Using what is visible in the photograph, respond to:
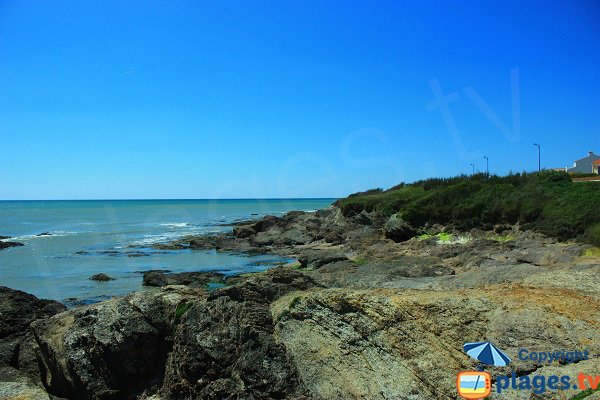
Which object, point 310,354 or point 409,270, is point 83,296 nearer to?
point 409,270

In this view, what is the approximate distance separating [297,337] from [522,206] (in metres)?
20.5

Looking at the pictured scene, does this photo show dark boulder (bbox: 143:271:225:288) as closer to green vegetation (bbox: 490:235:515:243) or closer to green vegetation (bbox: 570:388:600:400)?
green vegetation (bbox: 490:235:515:243)

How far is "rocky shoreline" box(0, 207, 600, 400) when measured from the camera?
749 centimetres

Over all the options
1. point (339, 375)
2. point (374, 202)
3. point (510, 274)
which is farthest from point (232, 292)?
point (374, 202)

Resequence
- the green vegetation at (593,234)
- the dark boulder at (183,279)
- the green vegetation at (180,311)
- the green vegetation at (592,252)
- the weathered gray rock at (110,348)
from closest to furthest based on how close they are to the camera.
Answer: the weathered gray rock at (110,348)
the green vegetation at (180,311)
the green vegetation at (592,252)
the green vegetation at (593,234)
the dark boulder at (183,279)

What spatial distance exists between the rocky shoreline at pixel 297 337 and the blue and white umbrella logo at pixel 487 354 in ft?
1.43

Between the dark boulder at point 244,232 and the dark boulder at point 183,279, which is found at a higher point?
the dark boulder at point 244,232

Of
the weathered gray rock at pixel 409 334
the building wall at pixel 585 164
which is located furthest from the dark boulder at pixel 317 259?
the building wall at pixel 585 164

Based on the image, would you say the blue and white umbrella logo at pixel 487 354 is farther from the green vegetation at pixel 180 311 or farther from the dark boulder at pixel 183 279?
the dark boulder at pixel 183 279

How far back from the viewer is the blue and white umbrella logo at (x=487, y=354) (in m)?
6.46

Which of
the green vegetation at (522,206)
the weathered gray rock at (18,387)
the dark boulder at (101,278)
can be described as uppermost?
the green vegetation at (522,206)

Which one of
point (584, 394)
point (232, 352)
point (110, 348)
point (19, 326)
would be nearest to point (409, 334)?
point (584, 394)

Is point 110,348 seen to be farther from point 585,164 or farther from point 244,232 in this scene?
point 585,164

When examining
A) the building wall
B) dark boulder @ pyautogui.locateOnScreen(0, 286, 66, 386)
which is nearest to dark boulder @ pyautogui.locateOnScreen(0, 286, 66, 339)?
dark boulder @ pyautogui.locateOnScreen(0, 286, 66, 386)
